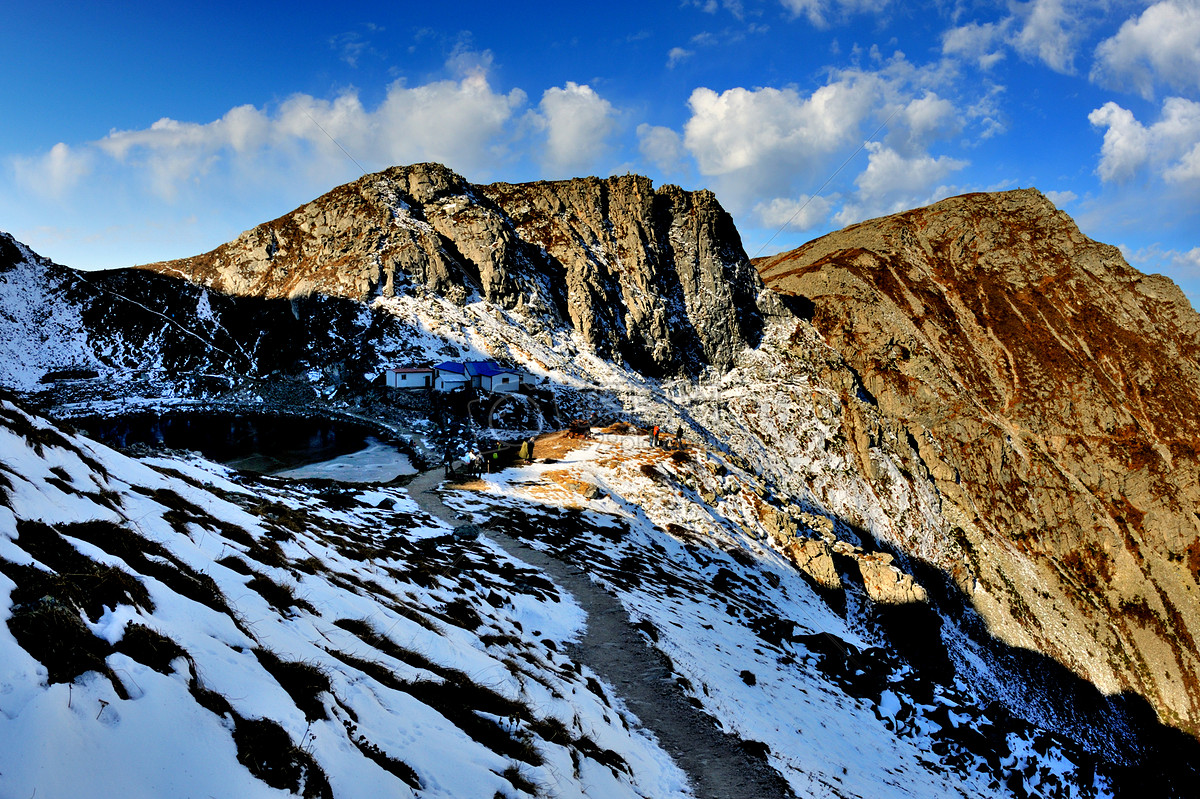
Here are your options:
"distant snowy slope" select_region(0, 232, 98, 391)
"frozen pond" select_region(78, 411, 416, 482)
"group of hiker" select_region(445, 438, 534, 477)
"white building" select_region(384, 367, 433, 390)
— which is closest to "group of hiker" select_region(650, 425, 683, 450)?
"group of hiker" select_region(445, 438, 534, 477)

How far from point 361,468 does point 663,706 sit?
28.3m

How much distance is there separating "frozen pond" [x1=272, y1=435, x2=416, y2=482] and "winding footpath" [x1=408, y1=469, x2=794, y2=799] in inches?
743

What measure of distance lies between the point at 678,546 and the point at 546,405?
30.1 meters

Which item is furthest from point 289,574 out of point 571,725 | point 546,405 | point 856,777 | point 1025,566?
point 1025,566

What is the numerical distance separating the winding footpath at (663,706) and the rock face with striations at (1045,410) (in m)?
55.9

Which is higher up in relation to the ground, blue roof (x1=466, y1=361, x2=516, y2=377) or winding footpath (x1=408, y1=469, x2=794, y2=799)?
blue roof (x1=466, y1=361, x2=516, y2=377)

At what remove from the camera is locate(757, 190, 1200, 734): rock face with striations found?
2437 inches

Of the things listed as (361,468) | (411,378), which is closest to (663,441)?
(361,468)

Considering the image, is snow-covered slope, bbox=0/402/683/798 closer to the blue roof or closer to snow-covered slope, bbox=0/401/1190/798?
snow-covered slope, bbox=0/401/1190/798

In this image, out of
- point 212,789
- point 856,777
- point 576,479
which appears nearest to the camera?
point 212,789

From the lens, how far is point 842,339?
288 ft

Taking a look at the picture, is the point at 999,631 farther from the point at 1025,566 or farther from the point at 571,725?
the point at 571,725

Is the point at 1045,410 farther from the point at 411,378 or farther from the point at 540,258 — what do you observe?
the point at 411,378

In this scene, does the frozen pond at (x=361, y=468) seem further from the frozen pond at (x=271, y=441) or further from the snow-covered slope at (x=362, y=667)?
the snow-covered slope at (x=362, y=667)
